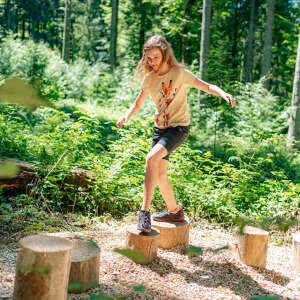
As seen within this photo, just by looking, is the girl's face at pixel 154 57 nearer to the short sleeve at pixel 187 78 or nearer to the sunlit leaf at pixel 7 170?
the short sleeve at pixel 187 78

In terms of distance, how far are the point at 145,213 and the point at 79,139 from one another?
2326mm

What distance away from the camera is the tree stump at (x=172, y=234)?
3.72m

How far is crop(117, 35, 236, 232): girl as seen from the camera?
328 centimetres

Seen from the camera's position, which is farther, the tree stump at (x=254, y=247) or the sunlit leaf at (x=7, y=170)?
the tree stump at (x=254, y=247)

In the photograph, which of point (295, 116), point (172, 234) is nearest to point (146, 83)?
point (172, 234)

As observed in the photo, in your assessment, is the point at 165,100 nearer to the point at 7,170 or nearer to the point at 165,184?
the point at 165,184

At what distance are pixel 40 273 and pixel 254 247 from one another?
2.34 metres

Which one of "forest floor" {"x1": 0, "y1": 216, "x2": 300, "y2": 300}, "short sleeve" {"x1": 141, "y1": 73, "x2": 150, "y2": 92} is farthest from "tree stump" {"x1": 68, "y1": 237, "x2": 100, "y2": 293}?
"short sleeve" {"x1": 141, "y1": 73, "x2": 150, "y2": 92}

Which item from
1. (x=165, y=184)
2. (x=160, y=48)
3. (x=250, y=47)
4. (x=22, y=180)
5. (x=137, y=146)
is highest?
(x=250, y=47)

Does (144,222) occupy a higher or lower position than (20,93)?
lower

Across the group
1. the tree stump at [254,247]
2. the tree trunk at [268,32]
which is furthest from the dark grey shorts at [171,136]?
the tree trunk at [268,32]

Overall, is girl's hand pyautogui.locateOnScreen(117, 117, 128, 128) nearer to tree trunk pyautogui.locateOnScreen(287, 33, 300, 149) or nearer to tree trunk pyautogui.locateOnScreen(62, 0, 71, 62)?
tree trunk pyautogui.locateOnScreen(287, 33, 300, 149)

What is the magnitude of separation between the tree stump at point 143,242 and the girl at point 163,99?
6 centimetres

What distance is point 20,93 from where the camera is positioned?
0.52 metres
